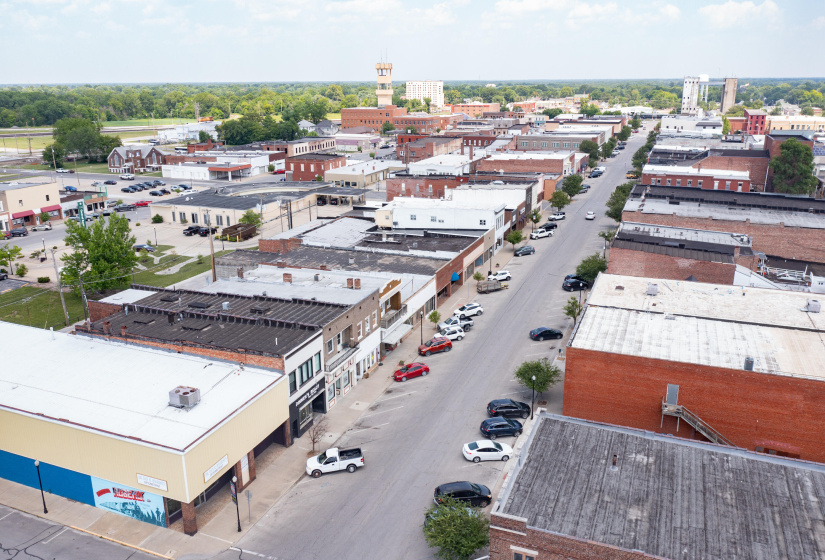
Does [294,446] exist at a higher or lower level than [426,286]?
lower

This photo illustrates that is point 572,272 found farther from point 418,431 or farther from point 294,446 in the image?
point 294,446

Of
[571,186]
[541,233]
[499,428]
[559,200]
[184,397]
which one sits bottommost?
[499,428]

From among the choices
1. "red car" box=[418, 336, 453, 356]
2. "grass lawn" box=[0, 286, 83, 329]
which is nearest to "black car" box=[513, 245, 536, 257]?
"red car" box=[418, 336, 453, 356]

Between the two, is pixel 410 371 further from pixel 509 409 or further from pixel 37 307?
pixel 37 307

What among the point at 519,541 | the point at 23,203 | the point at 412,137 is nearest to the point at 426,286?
the point at 519,541

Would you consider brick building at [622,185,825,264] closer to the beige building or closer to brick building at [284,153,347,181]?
brick building at [284,153,347,181]

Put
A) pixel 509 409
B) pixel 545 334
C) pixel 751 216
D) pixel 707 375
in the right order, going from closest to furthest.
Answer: pixel 707 375 < pixel 509 409 < pixel 545 334 < pixel 751 216

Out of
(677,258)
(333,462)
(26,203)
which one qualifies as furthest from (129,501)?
(26,203)
